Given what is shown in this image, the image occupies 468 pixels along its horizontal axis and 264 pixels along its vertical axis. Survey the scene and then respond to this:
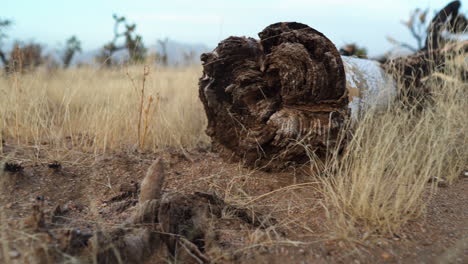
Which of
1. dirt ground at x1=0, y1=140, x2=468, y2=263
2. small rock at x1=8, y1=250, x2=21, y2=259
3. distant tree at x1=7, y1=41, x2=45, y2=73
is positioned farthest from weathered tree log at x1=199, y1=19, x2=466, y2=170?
distant tree at x1=7, y1=41, x2=45, y2=73

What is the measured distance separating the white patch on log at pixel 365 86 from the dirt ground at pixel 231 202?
2.63ft

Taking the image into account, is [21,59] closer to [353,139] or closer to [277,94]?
[277,94]

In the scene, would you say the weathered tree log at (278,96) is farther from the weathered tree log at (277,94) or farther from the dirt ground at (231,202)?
the dirt ground at (231,202)

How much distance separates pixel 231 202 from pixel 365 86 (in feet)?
5.75

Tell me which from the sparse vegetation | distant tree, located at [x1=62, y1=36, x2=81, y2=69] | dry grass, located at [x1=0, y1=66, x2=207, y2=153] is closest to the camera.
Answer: the sparse vegetation

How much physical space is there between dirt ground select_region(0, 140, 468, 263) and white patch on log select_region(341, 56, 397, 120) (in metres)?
0.80

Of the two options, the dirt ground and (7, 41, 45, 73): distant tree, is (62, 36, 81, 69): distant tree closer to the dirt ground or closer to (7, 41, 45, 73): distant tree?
(7, 41, 45, 73): distant tree

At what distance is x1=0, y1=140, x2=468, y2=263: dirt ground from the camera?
76.5 inches

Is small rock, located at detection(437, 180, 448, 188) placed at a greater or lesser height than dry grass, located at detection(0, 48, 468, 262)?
lesser

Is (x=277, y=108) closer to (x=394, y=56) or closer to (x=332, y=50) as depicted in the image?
(x=332, y=50)

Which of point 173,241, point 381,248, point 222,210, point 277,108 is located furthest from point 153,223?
point 277,108

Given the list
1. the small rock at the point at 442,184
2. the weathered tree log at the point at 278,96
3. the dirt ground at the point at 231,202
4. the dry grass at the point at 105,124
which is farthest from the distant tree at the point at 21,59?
the small rock at the point at 442,184

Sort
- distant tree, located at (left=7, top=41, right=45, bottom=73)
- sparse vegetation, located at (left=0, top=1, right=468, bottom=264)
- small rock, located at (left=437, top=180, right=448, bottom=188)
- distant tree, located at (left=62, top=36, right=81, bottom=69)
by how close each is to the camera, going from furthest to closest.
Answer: distant tree, located at (left=62, top=36, right=81, bottom=69) < distant tree, located at (left=7, top=41, right=45, bottom=73) < small rock, located at (left=437, top=180, right=448, bottom=188) < sparse vegetation, located at (left=0, top=1, right=468, bottom=264)

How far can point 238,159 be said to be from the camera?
3.27 m
